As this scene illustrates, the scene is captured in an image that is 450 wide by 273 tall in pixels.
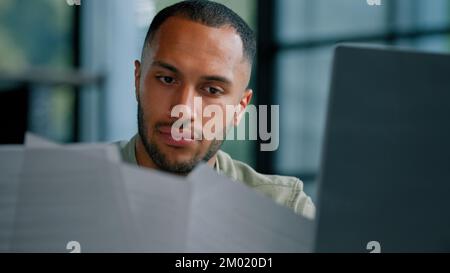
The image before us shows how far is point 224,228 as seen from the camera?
0.46 m

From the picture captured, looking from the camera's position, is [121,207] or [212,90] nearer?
[121,207]

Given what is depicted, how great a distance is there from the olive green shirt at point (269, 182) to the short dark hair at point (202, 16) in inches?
9.4

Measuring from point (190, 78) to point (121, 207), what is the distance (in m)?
0.61

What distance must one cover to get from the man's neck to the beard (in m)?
0.03

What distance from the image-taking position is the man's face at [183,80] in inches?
40.3

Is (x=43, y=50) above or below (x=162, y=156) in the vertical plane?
above

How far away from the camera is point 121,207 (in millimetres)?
444

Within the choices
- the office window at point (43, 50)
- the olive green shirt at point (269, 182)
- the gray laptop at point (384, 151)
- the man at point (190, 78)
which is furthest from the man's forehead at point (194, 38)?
the office window at point (43, 50)

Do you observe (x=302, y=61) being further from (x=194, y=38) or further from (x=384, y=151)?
(x=384, y=151)

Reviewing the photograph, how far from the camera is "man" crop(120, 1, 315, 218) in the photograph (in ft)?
3.37

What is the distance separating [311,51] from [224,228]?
7.67 ft

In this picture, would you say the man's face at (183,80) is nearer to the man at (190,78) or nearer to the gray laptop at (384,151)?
the man at (190,78)

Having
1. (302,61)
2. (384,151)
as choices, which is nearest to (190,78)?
(384,151)
